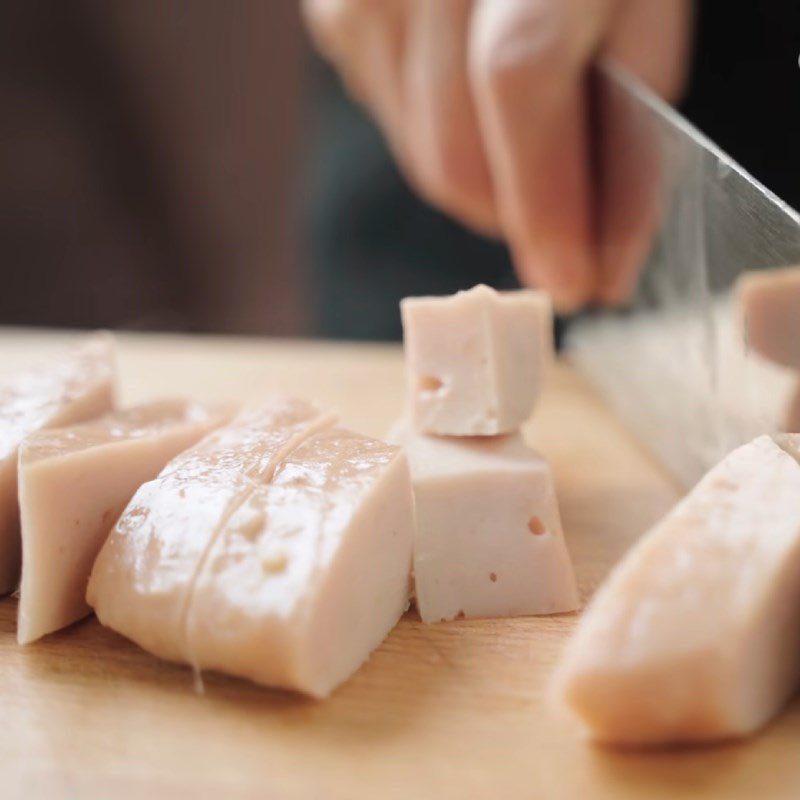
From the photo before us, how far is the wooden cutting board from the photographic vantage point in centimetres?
137

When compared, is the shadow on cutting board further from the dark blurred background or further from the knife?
the dark blurred background

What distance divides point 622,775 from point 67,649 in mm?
885

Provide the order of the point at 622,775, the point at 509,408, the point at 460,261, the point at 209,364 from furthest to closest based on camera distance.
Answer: the point at 460,261 → the point at 209,364 → the point at 509,408 → the point at 622,775

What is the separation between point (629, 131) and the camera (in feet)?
8.44

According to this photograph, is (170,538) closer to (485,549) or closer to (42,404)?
(485,549)

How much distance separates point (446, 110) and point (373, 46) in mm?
476

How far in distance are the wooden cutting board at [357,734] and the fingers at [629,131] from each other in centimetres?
104

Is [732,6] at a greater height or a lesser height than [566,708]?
greater

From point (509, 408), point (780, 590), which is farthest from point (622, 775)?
point (509, 408)

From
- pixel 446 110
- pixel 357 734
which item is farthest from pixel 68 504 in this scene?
pixel 446 110

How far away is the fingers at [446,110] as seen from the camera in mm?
2855

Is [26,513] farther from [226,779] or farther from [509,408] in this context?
[509,408]

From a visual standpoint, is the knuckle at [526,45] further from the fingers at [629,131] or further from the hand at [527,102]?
the fingers at [629,131]

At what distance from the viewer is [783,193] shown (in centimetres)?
217
